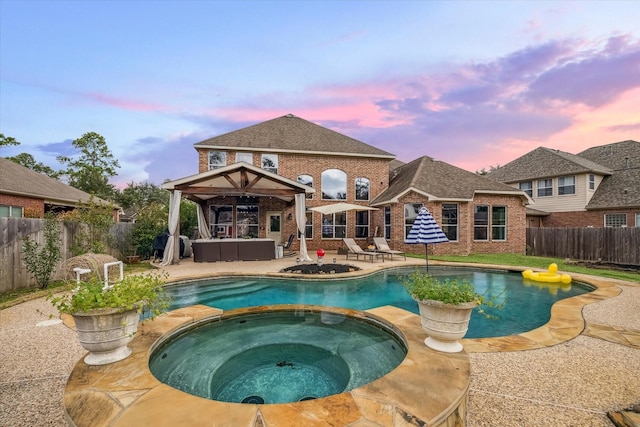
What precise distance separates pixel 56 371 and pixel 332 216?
15474 mm

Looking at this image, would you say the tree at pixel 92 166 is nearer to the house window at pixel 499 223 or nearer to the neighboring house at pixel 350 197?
the neighboring house at pixel 350 197

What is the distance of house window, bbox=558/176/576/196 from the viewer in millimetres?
20359

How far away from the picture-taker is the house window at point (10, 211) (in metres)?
13.4

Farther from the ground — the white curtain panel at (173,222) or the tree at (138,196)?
the tree at (138,196)

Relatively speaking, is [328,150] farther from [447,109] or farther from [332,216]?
[447,109]

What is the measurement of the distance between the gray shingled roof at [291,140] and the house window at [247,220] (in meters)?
3.62

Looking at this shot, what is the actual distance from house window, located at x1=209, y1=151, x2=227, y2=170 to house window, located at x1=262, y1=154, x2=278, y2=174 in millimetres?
2313

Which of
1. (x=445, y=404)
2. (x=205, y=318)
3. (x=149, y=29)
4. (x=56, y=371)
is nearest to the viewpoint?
(x=445, y=404)

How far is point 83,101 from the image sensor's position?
43.7 feet

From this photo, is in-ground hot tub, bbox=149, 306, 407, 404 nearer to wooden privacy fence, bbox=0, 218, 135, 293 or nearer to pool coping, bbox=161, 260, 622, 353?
pool coping, bbox=161, 260, 622, 353

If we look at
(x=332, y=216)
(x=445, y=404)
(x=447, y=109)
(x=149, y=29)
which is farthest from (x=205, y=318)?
(x=447, y=109)

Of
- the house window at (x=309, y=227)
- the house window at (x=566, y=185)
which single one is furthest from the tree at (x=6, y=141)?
the house window at (x=566, y=185)

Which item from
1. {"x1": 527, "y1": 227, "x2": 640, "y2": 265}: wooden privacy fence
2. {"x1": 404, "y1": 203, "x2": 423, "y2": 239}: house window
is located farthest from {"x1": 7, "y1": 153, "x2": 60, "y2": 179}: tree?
{"x1": 527, "y1": 227, "x2": 640, "y2": 265}: wooden privacy fence

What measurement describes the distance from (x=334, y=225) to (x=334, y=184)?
2673 millimetres
